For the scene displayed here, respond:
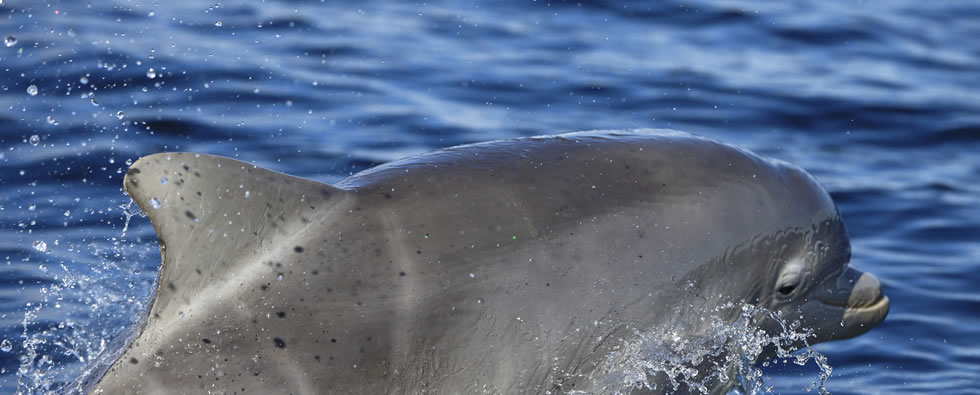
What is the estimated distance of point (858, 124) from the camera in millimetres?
13617

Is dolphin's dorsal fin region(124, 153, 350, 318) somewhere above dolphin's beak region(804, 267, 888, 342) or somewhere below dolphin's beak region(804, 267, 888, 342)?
above

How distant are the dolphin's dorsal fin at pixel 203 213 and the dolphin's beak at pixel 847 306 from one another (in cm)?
317

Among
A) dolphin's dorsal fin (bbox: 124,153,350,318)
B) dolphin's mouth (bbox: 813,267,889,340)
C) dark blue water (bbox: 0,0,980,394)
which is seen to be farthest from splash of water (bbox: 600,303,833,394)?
dark blue water (bbox: 0,0,980,394)

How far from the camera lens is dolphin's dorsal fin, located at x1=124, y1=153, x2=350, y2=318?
4727 mm

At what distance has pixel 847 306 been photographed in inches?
269

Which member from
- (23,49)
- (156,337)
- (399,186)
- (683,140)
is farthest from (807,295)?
(23,49)

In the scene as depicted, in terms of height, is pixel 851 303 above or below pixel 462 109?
above

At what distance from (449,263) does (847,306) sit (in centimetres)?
280

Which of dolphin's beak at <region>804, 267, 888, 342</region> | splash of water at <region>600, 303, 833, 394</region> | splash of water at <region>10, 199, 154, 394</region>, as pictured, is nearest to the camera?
splash of water at <region>600, 303, 833, 394</region>

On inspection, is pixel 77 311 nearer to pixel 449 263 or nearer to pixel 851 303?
pixel 449 263

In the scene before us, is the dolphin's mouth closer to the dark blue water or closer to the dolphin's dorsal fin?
the dark blue water

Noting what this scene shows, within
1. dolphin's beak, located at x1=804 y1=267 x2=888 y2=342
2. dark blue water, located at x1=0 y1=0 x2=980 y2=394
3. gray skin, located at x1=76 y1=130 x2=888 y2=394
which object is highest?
gray skin, located at x1=76 y1=130 x2=888 y2=394

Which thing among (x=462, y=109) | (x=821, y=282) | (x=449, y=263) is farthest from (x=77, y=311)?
(x=462, y=109)

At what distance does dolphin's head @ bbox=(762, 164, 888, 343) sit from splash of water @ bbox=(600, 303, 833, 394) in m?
0.11
